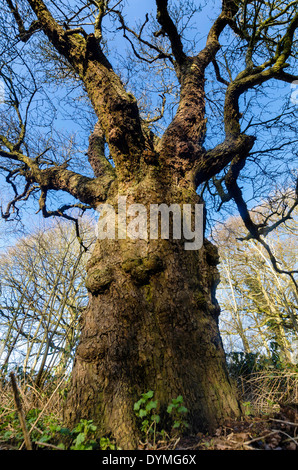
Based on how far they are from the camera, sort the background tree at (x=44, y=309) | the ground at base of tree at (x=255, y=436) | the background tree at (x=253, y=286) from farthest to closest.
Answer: the background tree at (x=253, y=286), the background tree at (x=44, y=309), the ground at base of tree at (x=255, y=436)

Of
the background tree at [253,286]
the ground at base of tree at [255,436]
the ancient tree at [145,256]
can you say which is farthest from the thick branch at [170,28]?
the background tree at [253,286]

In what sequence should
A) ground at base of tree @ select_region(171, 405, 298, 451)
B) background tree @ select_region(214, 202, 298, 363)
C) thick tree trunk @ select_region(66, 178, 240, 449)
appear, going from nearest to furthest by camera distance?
ground at base of tree @ select_region(171, 405, 298, 451)
thick tree trunk @ select_region(66, 178, 240, 449)
background tree @ select_region(214, 202, 298, 363)

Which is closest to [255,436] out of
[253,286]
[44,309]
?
[44,309]

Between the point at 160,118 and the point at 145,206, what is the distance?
421cm

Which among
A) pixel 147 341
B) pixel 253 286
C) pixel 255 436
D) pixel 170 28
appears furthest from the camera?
pixel 253 286

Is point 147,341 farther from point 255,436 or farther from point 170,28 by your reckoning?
point 170,28

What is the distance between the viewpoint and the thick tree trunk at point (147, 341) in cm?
163

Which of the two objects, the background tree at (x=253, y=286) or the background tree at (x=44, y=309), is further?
the background tree at (x=253, y=286)

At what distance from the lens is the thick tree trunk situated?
1632mm

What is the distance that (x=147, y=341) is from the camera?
6.00 feet

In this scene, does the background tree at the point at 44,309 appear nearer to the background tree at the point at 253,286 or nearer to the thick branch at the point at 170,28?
the thick branch at the point at 170,28

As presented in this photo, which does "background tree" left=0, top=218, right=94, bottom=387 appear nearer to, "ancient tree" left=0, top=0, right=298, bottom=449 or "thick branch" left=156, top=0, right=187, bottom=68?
"ancient tree" left=0, top=0, right=298, bottom=449

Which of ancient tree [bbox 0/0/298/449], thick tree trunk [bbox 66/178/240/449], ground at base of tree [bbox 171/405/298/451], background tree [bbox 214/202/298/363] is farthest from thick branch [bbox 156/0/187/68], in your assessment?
background tree [bbox 214/202/298/363]
